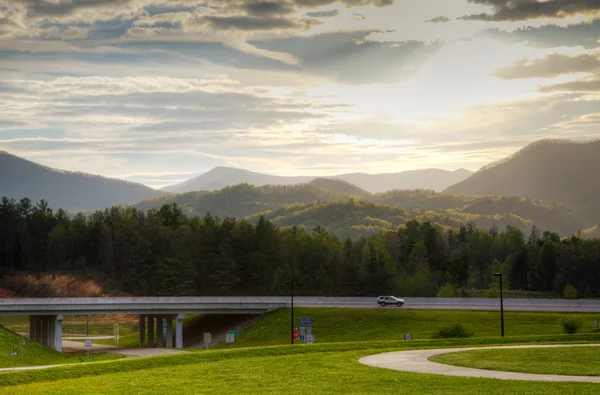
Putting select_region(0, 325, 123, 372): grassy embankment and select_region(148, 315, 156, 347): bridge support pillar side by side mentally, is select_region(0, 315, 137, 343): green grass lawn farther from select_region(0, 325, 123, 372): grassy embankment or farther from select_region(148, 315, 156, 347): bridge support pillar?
select_region(0, 325, 123, 372): grassy embankment

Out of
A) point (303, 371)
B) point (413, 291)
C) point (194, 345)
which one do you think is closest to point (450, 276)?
point (413, 291)

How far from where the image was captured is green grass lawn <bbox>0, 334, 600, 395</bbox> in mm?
32062

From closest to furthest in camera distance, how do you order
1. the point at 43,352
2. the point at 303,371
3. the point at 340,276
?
the point at 303,371, the point at 43,352, the point at 340,276

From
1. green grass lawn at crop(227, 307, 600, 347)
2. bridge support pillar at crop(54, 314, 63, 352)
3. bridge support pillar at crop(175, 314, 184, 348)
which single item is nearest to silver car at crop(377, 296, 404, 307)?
green grass lawn at crop(227, 307, 600, 347)

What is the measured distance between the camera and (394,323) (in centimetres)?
8725

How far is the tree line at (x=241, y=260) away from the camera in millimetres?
142375

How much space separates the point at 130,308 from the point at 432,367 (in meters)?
65.4

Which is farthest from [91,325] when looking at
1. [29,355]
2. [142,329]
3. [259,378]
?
[259,378]

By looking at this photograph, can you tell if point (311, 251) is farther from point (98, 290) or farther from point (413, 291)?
point (98, 290)

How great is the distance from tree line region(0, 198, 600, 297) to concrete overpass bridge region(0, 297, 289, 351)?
30.9m

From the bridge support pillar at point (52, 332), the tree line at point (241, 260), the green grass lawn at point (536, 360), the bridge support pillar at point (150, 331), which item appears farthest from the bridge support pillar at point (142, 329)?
the green grass lawn at point (536, 360)

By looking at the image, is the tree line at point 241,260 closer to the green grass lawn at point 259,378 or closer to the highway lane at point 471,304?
the highway lane at point 471,304

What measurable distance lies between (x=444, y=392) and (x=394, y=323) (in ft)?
187

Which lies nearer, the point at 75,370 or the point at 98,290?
the point at 75,370
